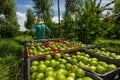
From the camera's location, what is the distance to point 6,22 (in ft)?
128

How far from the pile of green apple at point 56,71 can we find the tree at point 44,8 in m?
39.7

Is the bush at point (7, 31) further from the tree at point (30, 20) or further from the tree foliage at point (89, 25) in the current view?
the tree foliage at point (89, 25)

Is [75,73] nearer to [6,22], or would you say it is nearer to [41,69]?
[41,69]

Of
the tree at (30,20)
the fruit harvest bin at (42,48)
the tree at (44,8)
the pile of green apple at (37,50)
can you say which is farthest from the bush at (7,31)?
the pile of green apple at (37,50)

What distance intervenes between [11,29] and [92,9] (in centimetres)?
2584

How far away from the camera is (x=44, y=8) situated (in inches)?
1716

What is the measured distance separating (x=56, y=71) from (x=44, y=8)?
41.5 m

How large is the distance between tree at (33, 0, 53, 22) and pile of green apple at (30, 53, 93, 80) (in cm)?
3973

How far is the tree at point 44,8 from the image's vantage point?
141 ft

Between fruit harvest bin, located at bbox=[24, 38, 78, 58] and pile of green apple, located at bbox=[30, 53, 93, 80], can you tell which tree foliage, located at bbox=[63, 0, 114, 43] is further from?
pile of green apple, located at bbox=[30, 53, 93, 80]

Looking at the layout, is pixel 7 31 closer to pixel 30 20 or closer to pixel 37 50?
pixel 30 20

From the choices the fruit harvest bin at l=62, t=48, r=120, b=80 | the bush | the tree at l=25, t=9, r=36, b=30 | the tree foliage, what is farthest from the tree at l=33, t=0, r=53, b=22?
the fruit harvest bin at l=62, t=48, r=120, b=80

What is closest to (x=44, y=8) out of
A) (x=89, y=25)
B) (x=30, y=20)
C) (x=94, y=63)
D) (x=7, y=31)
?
(x=30, y=20)

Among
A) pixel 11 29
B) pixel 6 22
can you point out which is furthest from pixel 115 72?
pixel 6 22
